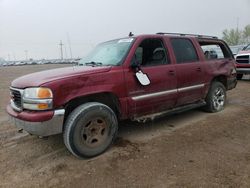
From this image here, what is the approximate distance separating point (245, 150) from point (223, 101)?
265 cm

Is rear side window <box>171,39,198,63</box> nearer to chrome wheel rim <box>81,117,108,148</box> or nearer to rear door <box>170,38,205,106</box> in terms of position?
rear door <box>170,38,205,106</box>

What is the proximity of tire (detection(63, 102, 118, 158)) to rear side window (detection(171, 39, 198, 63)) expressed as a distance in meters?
1.97

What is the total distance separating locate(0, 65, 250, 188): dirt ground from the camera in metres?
3.09

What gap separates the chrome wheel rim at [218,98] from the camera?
6008 mm

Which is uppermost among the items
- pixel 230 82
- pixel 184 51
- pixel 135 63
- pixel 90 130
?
pixel 184 51

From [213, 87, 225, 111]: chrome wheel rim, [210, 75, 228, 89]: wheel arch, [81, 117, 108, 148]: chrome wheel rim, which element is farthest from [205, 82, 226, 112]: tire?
[81, 117, 108, 148]: chrome wheel rim

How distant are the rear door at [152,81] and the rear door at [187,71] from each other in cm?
21

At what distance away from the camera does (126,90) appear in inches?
161

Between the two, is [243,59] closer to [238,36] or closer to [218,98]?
[218,98]

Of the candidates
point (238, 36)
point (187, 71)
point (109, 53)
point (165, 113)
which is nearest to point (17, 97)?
point (109, 53)

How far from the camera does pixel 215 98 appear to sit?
6.02 meters

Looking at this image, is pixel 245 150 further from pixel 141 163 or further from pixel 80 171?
pixel 80 171

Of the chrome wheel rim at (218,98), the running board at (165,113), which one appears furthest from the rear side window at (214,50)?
the running board at (165,113)

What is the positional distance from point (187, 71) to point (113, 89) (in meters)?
1.87
